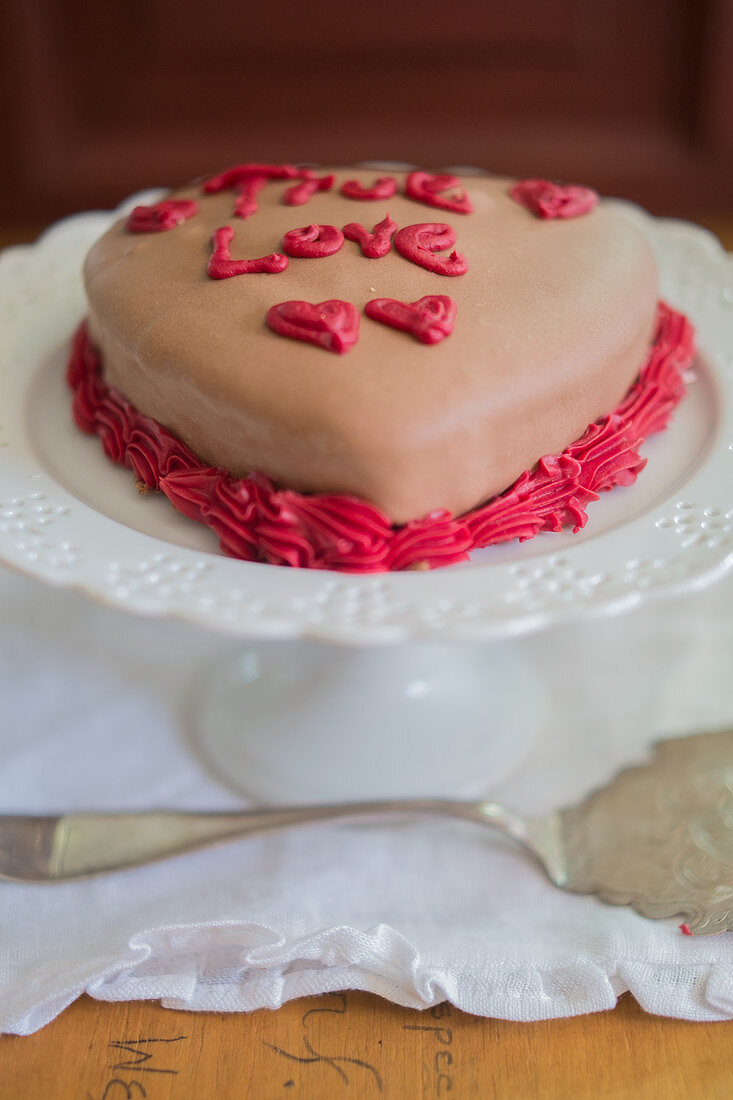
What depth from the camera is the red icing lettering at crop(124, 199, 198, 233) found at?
1.55 m

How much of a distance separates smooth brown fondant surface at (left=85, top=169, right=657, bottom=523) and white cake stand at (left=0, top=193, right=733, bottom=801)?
111mm

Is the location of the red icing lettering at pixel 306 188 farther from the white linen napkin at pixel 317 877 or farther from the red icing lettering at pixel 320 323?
the white linen napkin at pixel 317 877

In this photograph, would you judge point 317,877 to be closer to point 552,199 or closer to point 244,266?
point 244,266

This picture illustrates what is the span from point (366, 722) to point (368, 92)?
1673 mm

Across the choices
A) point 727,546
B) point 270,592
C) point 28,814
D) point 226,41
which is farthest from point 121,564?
point 226,41

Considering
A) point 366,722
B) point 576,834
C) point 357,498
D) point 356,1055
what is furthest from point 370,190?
point 356,1055

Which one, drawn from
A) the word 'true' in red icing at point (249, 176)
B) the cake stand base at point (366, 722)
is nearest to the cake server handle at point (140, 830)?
the cake stand base at point (366, 722)

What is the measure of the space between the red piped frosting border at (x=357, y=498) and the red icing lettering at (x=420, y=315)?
0.21 meters

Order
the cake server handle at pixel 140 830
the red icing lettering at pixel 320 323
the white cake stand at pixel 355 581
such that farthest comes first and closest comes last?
the cake server handle at pixel 140 830 < the red icing lettering at pixel 320 323 < the white cake stand at pixel 355 581

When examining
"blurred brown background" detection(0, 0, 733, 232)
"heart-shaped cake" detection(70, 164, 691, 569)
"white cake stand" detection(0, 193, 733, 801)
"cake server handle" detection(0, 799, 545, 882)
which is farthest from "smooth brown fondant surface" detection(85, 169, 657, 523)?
"blurred brown background" detection(0, 0, 733, 232)

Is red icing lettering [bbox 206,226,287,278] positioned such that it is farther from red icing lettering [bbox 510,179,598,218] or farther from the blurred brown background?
the blurred brown background

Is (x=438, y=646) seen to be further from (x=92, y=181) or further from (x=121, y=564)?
(x=92, y=181)

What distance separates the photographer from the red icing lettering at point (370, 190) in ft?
5.08

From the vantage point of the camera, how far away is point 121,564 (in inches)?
46.9
